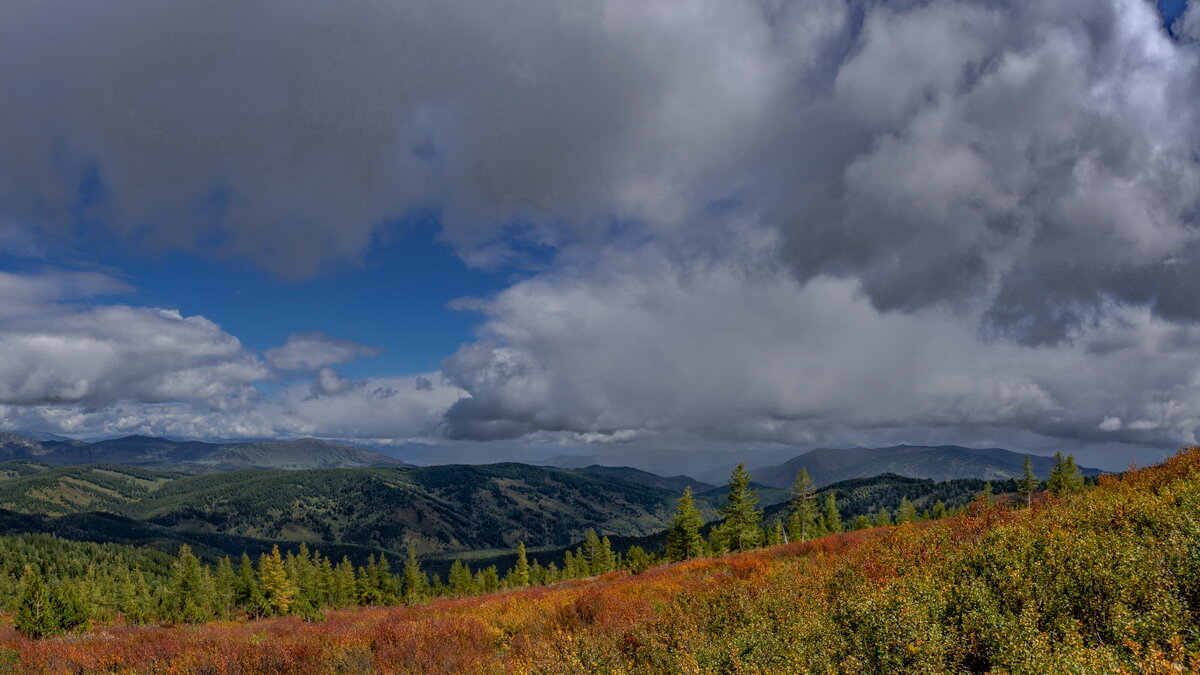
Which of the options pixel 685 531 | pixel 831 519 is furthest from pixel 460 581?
pixel 831 519

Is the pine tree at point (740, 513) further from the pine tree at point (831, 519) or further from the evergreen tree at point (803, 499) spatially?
the pine tree at point (831, 519)

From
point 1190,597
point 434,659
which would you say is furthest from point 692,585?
point 1190,597

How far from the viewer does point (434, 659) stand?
14.6 meters

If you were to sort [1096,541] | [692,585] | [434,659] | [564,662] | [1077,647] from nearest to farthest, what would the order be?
[1077,647], [1096,541], [564,662], [434,659], [692,585]

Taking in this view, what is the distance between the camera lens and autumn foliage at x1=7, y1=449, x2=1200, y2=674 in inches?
316

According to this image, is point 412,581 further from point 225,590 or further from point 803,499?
point 803,499

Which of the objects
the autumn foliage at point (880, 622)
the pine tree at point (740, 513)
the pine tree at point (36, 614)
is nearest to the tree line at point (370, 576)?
the pine tree at point (740, 513)

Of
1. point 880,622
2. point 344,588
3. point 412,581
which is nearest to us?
point 880,622

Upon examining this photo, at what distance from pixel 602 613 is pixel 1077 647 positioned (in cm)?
1374

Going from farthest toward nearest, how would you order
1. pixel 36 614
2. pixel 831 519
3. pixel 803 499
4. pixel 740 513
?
pixel 831 519 < pixel 803 499 < pixel 740 513 < pixel 36 614

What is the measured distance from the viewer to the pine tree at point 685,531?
67.5 meters

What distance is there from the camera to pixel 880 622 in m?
9.34

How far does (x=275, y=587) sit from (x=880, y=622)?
93670 millimetres

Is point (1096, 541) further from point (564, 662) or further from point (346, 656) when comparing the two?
point (346, 656)
